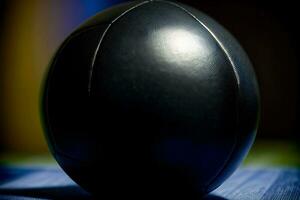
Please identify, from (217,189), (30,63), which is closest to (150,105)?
(217,189)

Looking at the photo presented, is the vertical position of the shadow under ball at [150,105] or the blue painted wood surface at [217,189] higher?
the shadow under ball at [150,105]

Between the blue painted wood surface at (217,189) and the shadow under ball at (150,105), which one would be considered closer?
the shadow under ball at (150,105)

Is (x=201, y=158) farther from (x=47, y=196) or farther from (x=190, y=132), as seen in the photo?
(x=47, y=196)

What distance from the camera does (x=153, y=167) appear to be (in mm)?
1296

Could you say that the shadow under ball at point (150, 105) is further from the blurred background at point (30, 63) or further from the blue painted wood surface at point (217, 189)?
the blurred background at point (30, 63)

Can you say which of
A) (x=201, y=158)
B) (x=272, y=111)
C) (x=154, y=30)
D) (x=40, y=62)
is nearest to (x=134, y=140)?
(x=201, y=158)

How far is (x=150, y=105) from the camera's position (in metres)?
1.26

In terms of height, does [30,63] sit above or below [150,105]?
above

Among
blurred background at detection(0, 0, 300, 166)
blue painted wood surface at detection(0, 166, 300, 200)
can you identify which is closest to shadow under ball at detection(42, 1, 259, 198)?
blue painted wood surface at detection(0, 166, 300, 200)

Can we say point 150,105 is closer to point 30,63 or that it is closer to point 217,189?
point 217,189

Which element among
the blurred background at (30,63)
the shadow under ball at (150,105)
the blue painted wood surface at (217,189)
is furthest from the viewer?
the blurred background at (30,63)

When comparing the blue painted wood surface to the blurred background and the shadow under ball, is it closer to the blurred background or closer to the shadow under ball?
the shadow under ball

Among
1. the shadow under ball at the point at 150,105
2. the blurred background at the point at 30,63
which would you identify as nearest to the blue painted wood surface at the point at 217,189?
the shadow under ball at the point at 150,105

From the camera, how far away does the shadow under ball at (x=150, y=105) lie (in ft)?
4.18
